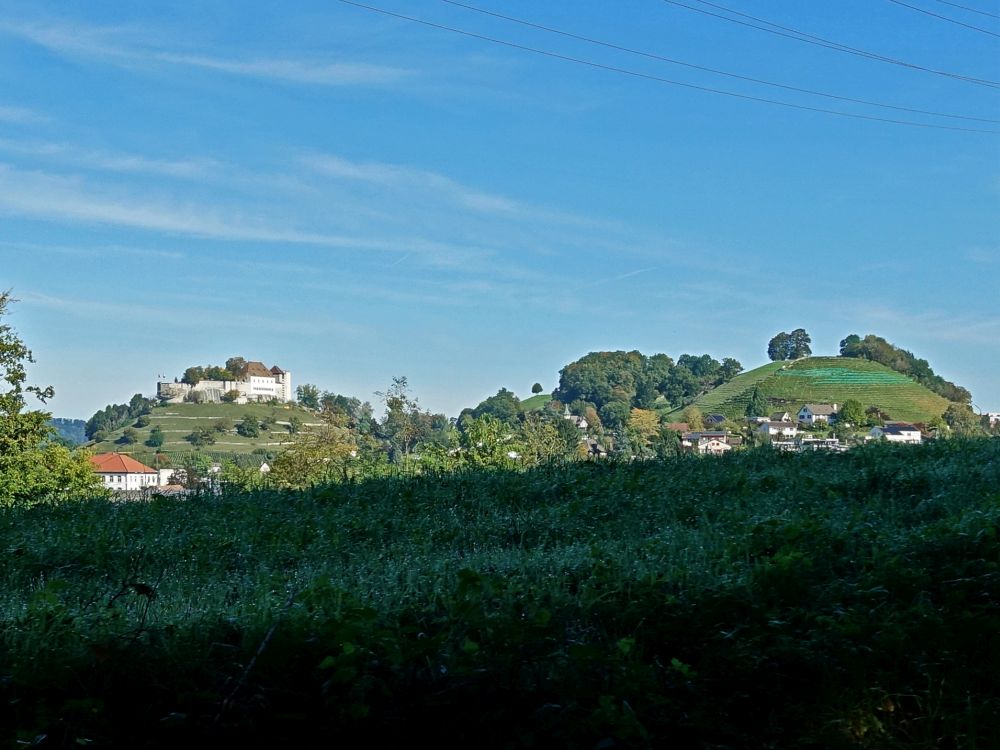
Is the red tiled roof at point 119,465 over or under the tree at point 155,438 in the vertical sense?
under

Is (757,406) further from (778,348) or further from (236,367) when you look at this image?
(236,367)

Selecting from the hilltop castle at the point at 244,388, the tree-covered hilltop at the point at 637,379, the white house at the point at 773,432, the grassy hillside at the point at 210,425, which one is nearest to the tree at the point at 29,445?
the white house at the point at 773,432

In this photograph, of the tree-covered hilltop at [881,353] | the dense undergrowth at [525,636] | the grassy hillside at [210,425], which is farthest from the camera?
the grassy hillside at [210,425]

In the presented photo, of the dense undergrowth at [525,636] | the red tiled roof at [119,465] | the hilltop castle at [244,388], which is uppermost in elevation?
the hilltop castle at [244,388]

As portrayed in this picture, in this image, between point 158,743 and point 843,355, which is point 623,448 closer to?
point 158,743

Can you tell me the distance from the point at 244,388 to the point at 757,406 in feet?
363

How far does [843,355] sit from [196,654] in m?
96.9

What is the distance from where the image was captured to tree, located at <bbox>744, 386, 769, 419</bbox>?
7606 centimetres

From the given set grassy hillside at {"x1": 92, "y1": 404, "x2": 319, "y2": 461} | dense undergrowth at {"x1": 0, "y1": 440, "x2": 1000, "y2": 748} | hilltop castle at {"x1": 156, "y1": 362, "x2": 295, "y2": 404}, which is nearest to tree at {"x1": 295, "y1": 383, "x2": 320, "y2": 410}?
grassy hillside at {"x1": 92, "y1": 404, "x2": 319, "y2": 461}

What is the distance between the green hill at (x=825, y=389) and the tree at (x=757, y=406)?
1.62 feet

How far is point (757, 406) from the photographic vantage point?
7888 cm

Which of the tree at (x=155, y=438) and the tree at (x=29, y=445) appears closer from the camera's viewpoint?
the tree at (x=29, y=445)

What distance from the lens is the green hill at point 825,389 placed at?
248 feet

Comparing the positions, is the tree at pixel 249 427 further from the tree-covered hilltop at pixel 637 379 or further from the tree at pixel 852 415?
the tree at pixel 852 415
